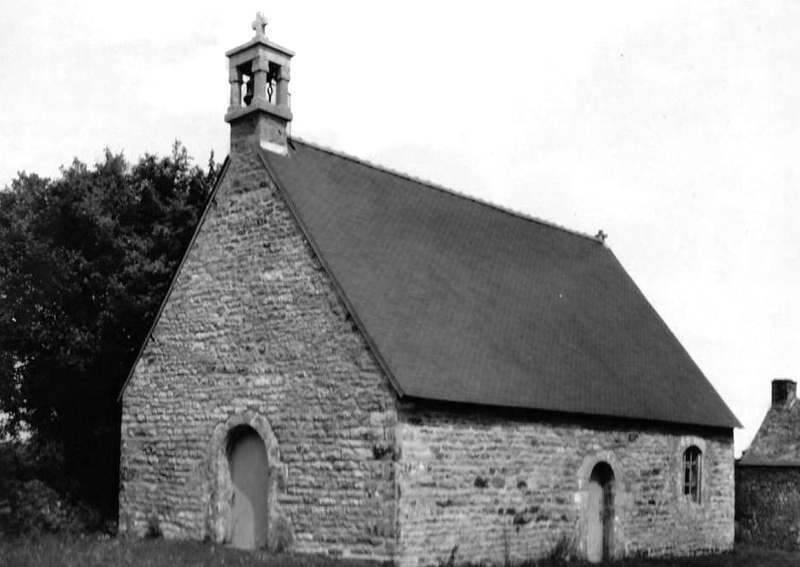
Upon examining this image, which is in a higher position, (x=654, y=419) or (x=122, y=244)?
(x=122, y=244)

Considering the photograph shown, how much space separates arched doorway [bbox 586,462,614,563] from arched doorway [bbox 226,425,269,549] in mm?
7301

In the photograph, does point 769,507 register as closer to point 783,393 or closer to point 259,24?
point 783,393

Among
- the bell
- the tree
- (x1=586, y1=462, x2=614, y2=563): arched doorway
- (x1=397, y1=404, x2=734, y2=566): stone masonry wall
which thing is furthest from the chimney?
the bell

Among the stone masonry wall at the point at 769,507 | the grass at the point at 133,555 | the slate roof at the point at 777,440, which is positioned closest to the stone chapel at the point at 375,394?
the grass at the point at 133,555

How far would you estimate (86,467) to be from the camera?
2617 centimetres

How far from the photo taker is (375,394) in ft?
56.6

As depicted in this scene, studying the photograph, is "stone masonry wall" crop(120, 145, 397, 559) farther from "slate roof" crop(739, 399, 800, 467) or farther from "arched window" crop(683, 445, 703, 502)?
"slate roof" crop(739, 399, 800, 467)

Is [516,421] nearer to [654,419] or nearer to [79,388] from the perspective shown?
[654,419]

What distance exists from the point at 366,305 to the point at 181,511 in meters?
6.13

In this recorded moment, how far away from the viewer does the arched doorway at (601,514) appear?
71.7ft

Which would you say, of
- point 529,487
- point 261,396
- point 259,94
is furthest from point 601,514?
point 259,94

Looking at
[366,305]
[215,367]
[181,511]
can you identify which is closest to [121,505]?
[181,511]

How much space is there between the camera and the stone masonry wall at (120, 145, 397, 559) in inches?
683

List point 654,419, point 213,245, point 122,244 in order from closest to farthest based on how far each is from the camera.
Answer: point 213,245 < point 654,419 < point 122,244
